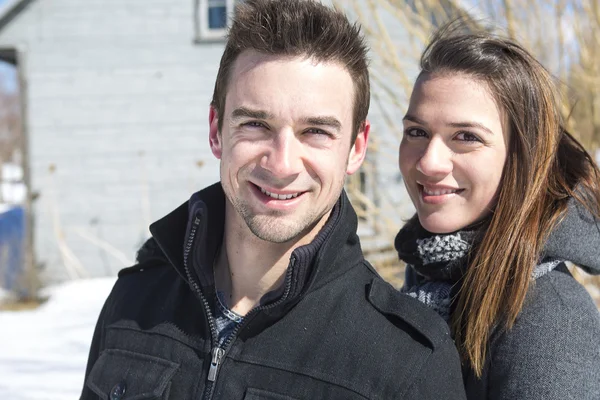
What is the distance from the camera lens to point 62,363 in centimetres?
596

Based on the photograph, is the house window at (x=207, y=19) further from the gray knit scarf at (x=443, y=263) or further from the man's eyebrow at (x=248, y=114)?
the man's eyebrow at (x=248, y=114)

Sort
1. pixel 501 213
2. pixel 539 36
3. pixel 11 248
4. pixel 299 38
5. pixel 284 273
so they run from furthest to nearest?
pixel 11 248 < pixel 539 36 < pixel 501 213 < pixel 284 273 < pixel 299 38

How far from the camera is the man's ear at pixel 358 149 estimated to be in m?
2.03

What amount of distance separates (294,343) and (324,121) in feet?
1.95

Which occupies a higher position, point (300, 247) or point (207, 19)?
point (300, 247)

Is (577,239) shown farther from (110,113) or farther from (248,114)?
(110,113)

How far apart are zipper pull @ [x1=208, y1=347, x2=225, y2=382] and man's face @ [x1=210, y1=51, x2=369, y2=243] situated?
325 millimetres

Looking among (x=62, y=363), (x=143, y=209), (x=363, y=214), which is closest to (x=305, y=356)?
(x=363, y=214)

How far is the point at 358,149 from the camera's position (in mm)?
2066

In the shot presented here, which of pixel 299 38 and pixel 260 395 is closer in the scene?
pixel 260 395

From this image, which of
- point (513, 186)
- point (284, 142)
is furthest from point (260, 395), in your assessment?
point (513, 186)

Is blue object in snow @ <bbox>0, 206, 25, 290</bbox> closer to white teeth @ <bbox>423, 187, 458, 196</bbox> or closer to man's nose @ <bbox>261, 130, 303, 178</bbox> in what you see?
white teeth @ <bbox>423, 187, 458, 196</bbox>

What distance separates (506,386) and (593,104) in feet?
12.5

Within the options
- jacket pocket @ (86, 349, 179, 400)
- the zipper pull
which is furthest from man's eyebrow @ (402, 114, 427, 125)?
jacket pocket @ (86, 349, 179, 400)
